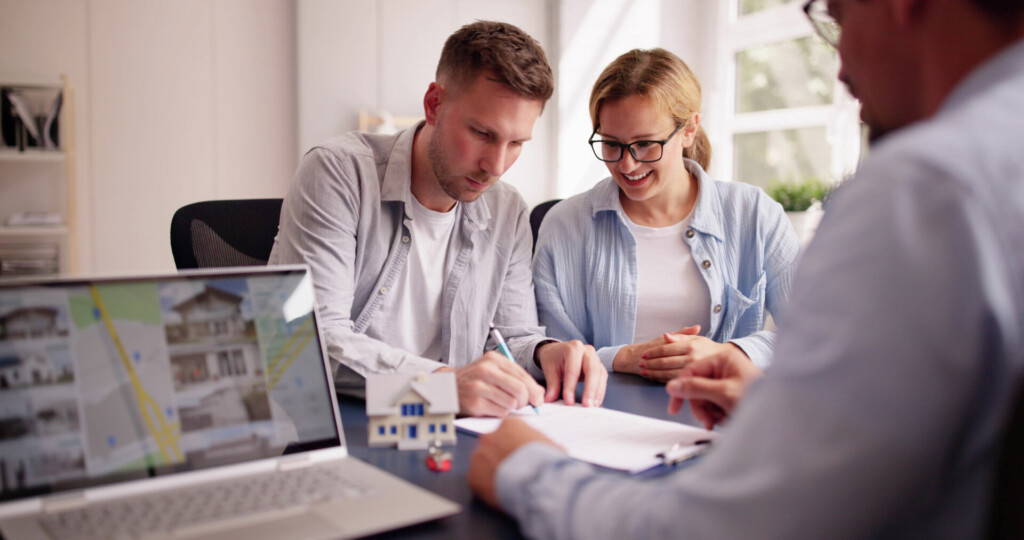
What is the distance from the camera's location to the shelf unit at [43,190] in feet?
12.5

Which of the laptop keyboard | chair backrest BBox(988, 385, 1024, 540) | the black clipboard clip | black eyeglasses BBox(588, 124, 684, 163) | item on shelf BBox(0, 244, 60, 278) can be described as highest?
black eyeglasses BBox(588, 124, 684, 163)

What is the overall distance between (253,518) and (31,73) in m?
4.20

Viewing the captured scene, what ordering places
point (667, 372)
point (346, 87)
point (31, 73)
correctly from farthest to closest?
1. point (346, 87)
2. point (31, 73)
3. point (667, 372)

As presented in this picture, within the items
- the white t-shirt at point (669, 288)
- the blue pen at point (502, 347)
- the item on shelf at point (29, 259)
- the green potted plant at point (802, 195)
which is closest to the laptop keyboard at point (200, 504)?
the blue pen at point (502, 347)

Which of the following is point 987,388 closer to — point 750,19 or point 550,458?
point 550,458

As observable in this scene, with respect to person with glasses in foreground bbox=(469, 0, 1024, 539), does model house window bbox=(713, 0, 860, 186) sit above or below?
above

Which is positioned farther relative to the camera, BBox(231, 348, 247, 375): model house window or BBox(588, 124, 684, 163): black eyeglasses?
BBox(588, 124, 684, 163): black eyeglasses

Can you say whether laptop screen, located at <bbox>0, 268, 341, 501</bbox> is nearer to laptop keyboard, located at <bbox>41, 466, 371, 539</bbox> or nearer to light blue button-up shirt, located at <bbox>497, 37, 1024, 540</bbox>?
laptop keyboard, located at <bbox>41, 466, 371, 539</bbox>

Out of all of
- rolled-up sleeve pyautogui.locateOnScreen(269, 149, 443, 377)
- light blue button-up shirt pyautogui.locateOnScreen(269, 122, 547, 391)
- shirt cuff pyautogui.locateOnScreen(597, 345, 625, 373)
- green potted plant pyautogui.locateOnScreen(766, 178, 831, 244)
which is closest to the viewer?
rolled-up sleeve pyautogui.locateOnScreen(269, 149, 443, 377)

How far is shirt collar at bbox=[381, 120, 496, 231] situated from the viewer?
5.47 ft

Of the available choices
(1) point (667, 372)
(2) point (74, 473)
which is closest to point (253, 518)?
(2) point (74, 473)

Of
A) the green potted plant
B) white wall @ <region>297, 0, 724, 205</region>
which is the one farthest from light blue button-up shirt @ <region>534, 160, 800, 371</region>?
white wall @ <region>297, 0, 724, 205</region>

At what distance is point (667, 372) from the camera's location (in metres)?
1.47

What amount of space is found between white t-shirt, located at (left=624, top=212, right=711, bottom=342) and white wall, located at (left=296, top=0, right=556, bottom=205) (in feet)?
9.38
